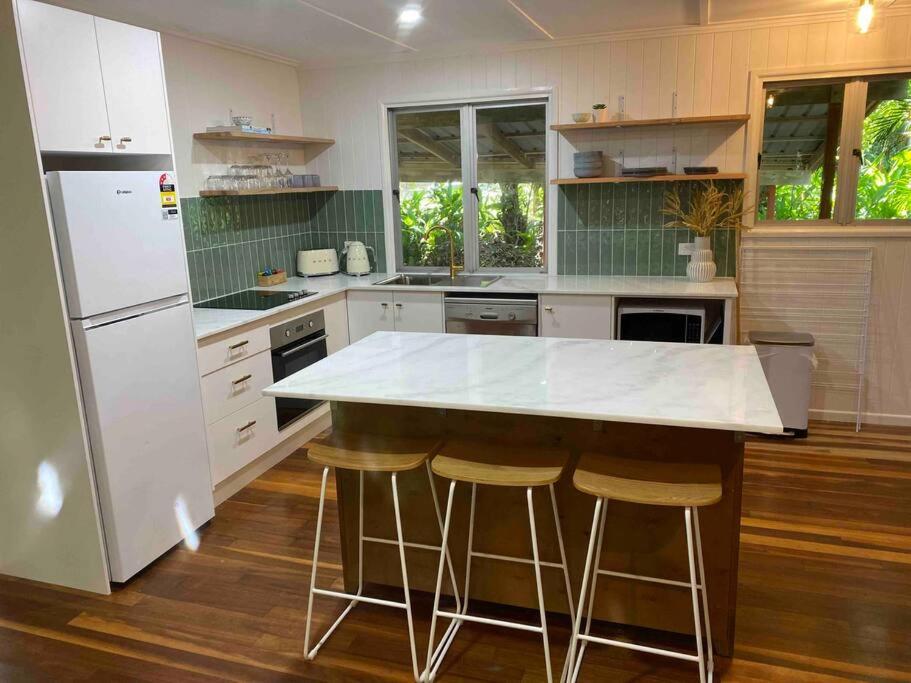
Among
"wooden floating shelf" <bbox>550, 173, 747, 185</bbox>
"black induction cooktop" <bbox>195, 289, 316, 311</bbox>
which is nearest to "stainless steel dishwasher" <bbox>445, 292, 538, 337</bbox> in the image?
"wooden floating shelf" <bbox>550, 173, 747, 185</bbox>

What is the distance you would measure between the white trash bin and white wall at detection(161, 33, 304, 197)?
3.53m

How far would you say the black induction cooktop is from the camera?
392cm

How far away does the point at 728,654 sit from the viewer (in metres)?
2.28

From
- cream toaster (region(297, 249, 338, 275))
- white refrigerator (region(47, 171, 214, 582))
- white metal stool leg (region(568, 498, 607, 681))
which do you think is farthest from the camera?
cream toaster (region(297, 249, 338, 275))

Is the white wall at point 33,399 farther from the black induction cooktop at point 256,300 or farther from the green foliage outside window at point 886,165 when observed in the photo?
the green foliage outside window at point 886,165

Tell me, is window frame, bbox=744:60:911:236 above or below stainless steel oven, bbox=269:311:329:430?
above

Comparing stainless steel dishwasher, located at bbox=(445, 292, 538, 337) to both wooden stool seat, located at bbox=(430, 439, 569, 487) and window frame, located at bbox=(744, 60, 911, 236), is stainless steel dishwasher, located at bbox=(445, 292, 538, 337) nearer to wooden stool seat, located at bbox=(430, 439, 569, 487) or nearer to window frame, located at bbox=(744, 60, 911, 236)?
window frame, located at bbox=(744, 60, 911, 236)

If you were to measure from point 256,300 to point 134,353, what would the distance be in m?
1.34

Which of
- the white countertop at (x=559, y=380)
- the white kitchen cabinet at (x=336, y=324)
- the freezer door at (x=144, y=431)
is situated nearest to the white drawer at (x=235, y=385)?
the freezer door at (x=144, y=431)

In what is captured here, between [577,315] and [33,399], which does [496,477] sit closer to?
[33,399]

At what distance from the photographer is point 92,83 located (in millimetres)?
2584

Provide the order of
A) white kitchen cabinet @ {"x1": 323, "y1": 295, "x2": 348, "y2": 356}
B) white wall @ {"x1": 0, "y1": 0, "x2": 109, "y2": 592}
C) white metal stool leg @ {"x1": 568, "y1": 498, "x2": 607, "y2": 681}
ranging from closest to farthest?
white metal stool leg @ {"x1": 568, "y1": 498, "x2": 607, "y2": 681}
white wall @ {"x1": 0, "y1": 0, "x2": 109, "y2": 592}
white kitchen cabinet @ {"x1": 323, "y1": 295, "x2": 348, "y2": 356}

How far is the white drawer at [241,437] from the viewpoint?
3.43m

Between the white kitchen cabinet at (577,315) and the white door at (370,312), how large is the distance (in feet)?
3.44
